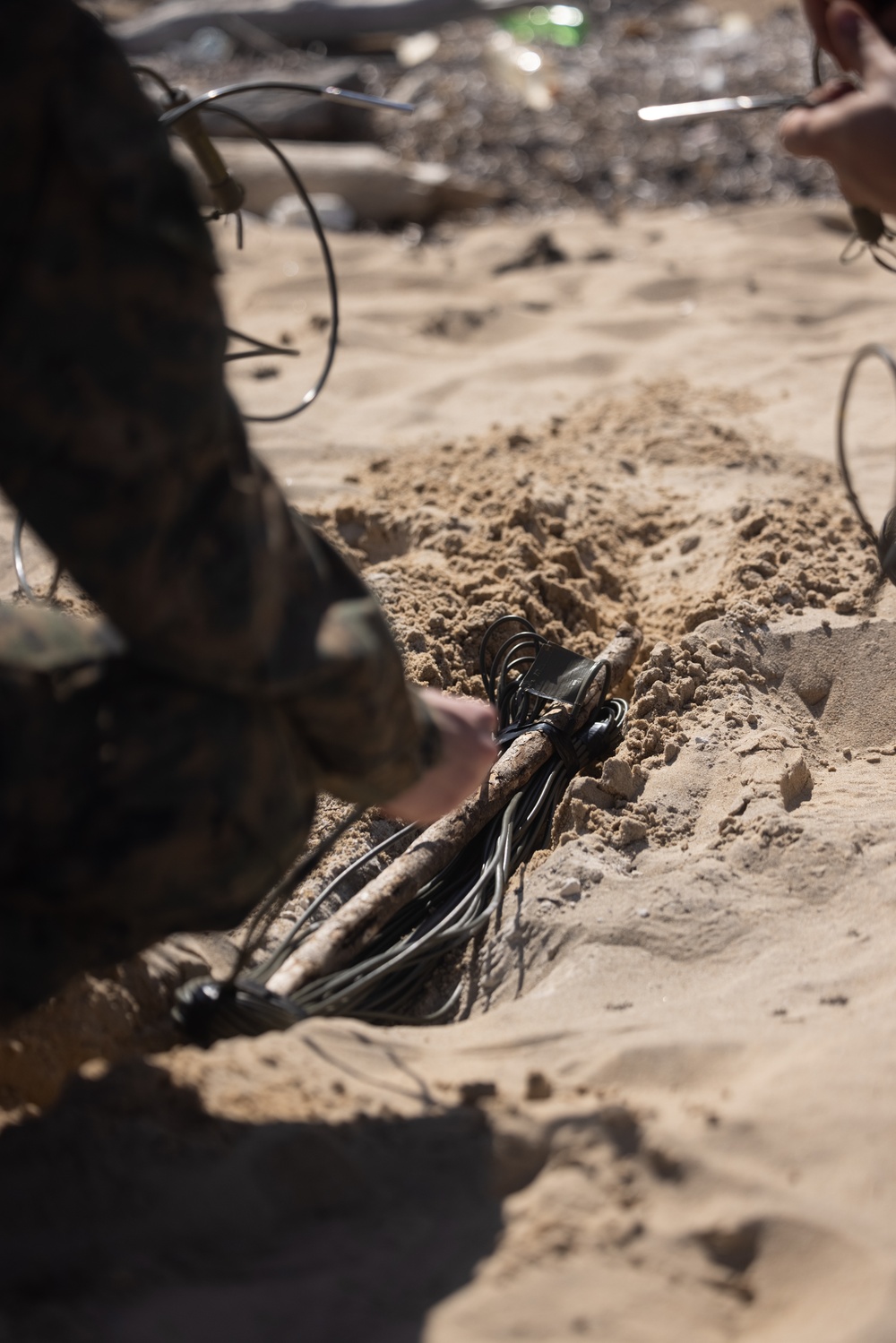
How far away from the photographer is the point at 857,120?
1789mm

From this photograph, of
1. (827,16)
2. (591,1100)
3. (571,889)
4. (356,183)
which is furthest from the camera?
(356,183)

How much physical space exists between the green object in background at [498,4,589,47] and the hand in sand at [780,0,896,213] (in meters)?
8.87

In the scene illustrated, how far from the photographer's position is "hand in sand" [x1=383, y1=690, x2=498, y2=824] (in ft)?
5.74

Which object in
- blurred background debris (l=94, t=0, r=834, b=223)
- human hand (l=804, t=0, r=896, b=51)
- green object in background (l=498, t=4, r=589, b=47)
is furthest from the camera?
green object in background (l=498, t=4, r=589, b=47)

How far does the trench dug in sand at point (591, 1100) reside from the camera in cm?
139

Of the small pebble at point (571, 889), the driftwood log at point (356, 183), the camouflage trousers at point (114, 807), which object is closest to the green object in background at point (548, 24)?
the driftwood log at point (356, 183)

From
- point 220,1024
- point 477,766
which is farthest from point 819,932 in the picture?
point 220,1024

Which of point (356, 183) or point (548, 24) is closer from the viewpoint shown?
point (356, 183)

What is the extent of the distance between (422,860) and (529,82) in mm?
8042

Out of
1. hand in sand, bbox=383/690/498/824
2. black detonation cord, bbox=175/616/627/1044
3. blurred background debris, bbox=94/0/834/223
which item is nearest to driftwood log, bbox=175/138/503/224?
blurred background debris, bbox=94/0/834/223


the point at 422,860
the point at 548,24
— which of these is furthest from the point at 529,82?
the point at 422,860

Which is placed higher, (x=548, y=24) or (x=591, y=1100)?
(x=548, y=24)

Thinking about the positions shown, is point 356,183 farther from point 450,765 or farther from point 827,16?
point 450,765

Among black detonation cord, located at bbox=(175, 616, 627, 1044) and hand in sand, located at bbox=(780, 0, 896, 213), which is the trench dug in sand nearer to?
black detonation cord, located at bbox=(175, 616, 627, 1044)
